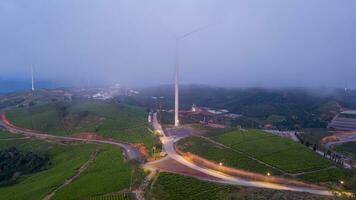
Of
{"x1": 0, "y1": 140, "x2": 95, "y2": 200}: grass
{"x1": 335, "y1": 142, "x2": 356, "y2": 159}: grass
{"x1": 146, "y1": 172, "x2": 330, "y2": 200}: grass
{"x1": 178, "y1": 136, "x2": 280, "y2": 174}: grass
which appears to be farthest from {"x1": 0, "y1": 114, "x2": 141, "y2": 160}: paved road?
{"x1": 335, "y1": 142, "x2": 356, "y2": 159}: grass

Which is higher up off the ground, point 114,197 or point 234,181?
point 234,181

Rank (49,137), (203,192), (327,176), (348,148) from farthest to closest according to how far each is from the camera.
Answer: (49,137) < (348,148) < (327,176) < (203,192)

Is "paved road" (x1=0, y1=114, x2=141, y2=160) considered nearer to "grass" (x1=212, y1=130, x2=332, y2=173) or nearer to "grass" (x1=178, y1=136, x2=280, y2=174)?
"grass" (x1=178, y1=136, x2=280, y2=174)

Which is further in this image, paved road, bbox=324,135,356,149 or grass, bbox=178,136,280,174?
paved road, bbox=324,135,356,149

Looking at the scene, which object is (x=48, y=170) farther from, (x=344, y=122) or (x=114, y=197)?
(x=344, y=122)

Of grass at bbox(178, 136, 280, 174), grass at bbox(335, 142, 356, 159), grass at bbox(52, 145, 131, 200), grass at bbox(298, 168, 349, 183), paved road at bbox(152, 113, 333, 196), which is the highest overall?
grass at bbox(178, 136, 280, 174)

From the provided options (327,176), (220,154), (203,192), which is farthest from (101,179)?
(327,176)

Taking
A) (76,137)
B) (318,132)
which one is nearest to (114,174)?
(76,137)
